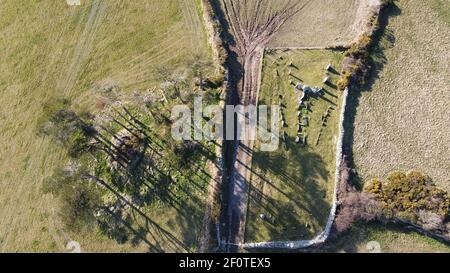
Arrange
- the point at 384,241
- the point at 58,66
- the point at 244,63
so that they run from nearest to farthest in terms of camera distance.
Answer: the point at 384,241 → the point at 244,63 → the point at 58,66

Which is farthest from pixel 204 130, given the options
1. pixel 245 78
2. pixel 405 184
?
pixel 405 184

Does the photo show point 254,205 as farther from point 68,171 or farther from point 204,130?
point 68,171

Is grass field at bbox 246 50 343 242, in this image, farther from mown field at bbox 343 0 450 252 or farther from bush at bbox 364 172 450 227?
bush at bbox 364 172 450 227

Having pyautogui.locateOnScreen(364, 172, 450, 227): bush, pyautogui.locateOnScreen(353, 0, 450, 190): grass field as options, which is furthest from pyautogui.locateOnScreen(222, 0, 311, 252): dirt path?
pyautogui.locateOnScreen(364, 172, 450, 227): bush

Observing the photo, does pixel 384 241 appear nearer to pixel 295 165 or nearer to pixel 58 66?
pixel 295 165

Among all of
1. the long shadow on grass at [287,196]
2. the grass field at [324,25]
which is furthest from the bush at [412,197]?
the grass field at [324,25]

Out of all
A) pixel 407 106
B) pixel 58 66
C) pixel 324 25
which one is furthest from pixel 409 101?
pixel 58 66
